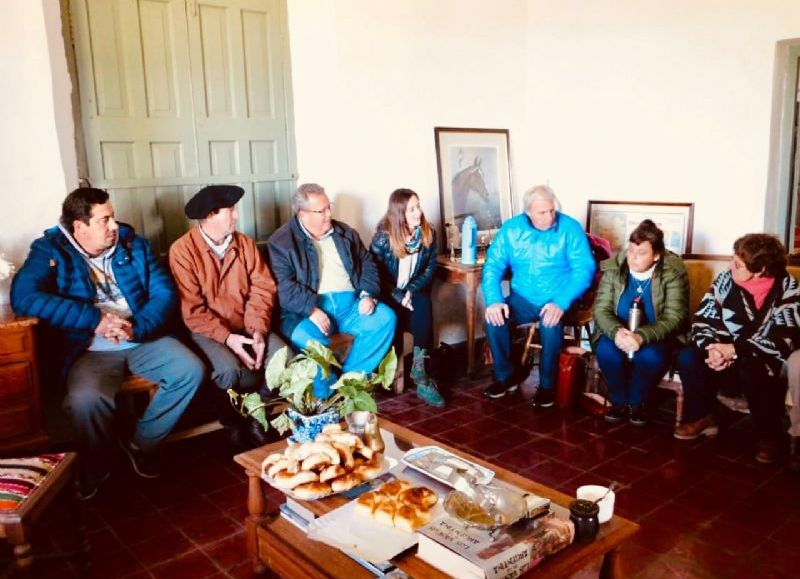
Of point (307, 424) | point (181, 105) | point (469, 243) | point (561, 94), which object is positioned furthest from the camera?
point (561, 94)

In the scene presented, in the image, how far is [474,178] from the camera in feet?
15.8

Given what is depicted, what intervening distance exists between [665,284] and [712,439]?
2.59 ft

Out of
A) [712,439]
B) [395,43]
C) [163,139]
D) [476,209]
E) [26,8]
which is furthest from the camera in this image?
[476,209]

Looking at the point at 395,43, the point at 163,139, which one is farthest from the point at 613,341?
the point at 163,139

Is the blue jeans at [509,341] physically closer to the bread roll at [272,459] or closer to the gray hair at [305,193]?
the gray hair at [305,193]

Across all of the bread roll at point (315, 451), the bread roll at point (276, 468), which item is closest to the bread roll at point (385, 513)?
the bread roll at point (315, 451)

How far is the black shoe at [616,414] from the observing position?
360 centimetres

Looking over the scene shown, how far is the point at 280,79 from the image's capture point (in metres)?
4.13

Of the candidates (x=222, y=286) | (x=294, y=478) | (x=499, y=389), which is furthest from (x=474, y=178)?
(x=294, y=478)

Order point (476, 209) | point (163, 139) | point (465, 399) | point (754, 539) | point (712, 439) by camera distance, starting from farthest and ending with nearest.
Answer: point (476, 209) < point (465, 399) < point (163, 139) < point (712, 439) < point (754, 539)

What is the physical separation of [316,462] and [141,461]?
1.47 m

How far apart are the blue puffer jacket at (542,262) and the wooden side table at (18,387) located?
2347mm

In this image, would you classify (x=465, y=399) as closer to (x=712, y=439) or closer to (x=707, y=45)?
(x=712, y=439)

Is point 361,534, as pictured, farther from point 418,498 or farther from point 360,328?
point 360,328
